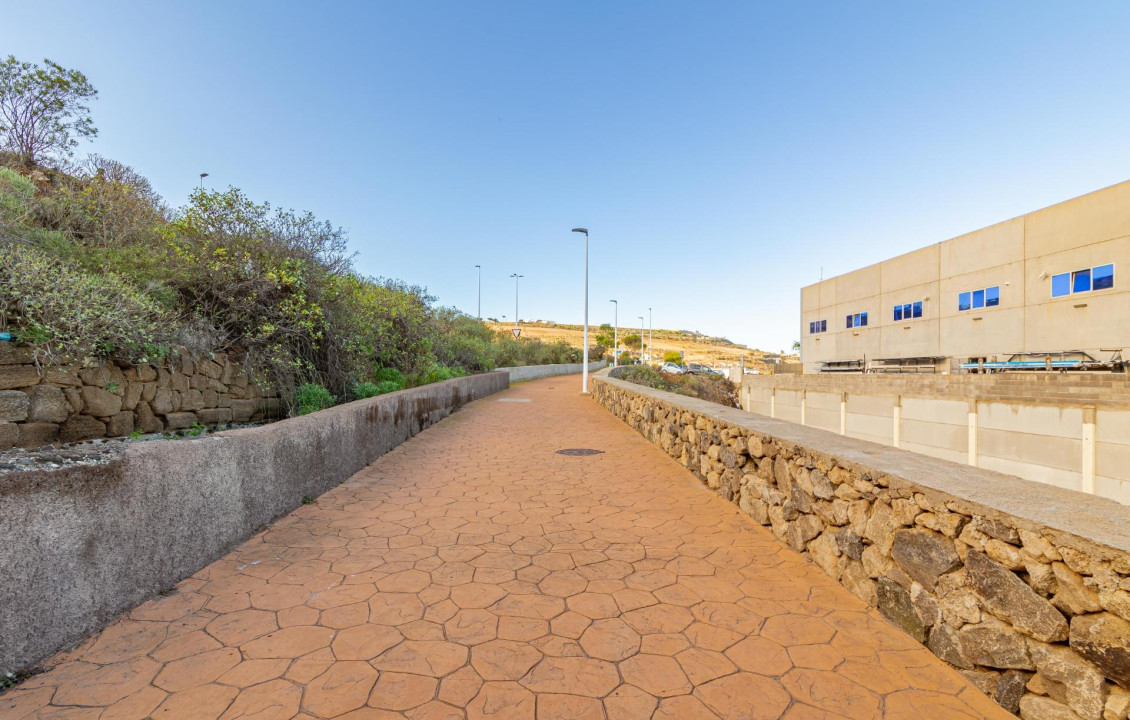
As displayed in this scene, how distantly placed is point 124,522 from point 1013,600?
429 centimetres

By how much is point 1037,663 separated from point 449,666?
2445 mm

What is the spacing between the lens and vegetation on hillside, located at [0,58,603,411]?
4.52 m

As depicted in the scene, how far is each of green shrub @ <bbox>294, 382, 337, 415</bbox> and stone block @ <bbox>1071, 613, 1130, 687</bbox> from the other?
24.1ft

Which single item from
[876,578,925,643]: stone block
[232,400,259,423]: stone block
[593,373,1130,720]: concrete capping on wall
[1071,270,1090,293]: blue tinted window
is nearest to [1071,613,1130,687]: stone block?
[593,373,1130,720]: concrete capping on wall

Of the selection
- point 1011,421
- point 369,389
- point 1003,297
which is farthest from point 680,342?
point 369,389

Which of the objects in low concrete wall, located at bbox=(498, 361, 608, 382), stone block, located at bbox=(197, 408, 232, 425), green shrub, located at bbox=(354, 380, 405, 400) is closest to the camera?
stone block, located at bbox=(197, 408, 232, 425)

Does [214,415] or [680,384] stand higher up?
[214,415]

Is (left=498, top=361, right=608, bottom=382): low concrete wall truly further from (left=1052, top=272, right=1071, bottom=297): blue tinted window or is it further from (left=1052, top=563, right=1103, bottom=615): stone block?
(left=1052, top=272, right=1071, bottom=297): blue tinted window

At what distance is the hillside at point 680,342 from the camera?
3076 inches

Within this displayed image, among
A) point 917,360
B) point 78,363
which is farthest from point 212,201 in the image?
point 917,360

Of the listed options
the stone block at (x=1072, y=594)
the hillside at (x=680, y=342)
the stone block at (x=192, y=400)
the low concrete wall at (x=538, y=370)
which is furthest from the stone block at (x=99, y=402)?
the hillside at (x=680, y=342)

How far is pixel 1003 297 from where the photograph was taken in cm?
2206

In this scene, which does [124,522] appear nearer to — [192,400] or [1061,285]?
[192,400]

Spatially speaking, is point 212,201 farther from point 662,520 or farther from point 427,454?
point 662,520
